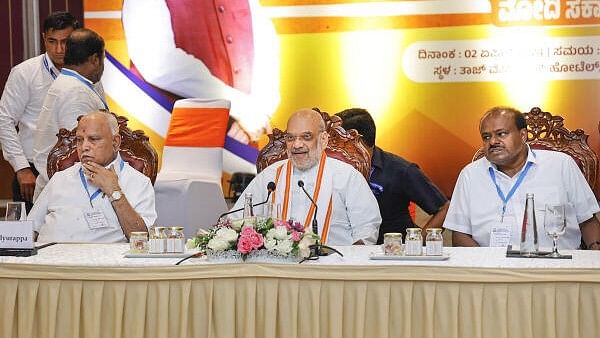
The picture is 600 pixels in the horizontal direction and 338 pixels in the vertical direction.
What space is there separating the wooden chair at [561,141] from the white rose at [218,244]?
169cm

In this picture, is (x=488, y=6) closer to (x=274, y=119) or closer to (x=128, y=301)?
(x=274, y=119)

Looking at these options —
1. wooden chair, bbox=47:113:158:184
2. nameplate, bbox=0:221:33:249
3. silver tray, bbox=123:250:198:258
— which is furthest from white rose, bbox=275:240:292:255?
wooden chair, bbox=47:113:158:184

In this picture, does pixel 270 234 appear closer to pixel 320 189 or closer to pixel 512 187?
pixel 320 189

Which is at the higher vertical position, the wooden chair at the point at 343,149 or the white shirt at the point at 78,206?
the wooden chair at the point at 343,149

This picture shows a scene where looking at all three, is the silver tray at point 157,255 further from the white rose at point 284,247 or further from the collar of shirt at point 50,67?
the collar of shirt at point 50,67

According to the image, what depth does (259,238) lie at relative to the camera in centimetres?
341

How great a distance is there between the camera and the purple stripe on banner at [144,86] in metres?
7.37

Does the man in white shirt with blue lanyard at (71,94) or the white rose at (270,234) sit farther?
the man in white shirt with blue lanyard at (71,94)

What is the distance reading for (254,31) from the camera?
23.7ft

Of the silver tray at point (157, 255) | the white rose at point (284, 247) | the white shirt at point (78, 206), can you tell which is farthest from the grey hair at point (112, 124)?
the white rose at point (284, 247)

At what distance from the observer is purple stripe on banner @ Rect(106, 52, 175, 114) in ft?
24.2

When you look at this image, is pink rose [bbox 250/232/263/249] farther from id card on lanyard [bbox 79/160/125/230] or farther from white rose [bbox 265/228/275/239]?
id card on lanyard [bbox 79/160/125/230]

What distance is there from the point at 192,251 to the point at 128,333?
448mm

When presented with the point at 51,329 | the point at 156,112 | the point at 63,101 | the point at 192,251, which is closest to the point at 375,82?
the point at 156,112
